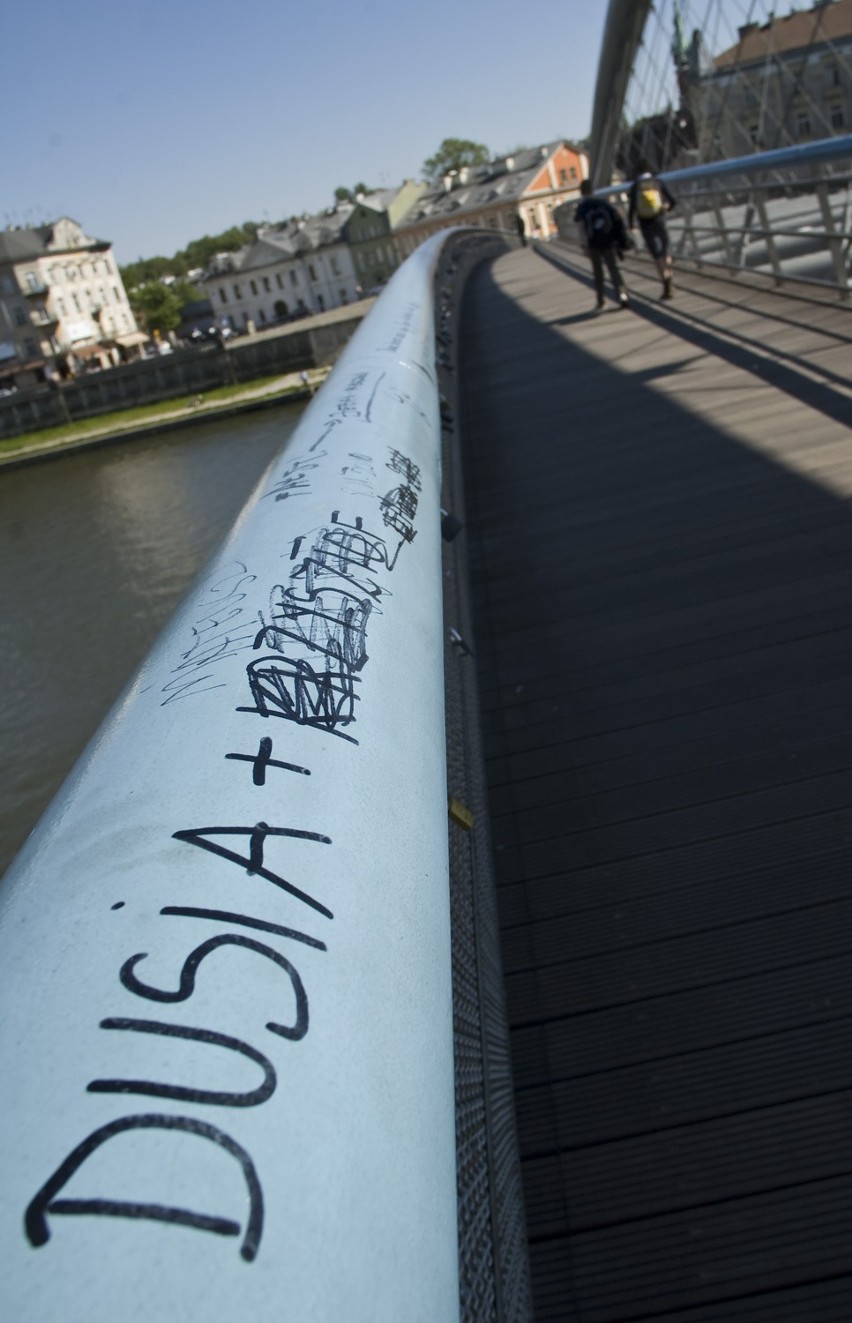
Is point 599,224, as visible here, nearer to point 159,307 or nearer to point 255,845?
point 255,845

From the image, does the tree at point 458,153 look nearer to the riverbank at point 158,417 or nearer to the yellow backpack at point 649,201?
the riverbank at point 158,417

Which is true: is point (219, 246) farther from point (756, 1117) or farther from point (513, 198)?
point (756, 1117)

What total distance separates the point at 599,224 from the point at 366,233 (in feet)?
232

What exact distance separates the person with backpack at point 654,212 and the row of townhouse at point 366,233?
5973 centimetres

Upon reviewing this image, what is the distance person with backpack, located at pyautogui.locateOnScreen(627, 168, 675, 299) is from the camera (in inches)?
331

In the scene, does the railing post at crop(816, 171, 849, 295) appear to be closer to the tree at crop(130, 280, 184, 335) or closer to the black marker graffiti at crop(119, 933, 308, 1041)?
the black marker graffiti at crop(119, 933, 308, 1041)

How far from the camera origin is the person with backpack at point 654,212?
8413 millimetres

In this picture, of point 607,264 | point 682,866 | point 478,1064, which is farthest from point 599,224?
point 478,1064

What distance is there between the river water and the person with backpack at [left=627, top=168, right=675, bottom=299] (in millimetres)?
3052

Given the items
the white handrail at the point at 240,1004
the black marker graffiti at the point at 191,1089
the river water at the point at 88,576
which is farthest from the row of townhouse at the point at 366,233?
the black marker graffiti at the point at 191,1089

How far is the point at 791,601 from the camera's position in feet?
10.1

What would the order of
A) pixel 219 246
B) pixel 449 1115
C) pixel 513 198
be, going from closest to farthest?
pixel 449 1115 → pixel 513 198 → pixel 219 246

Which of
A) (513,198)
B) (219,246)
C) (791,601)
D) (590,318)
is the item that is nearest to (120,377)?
(513,198)

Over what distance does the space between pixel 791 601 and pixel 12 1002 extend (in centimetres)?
252
